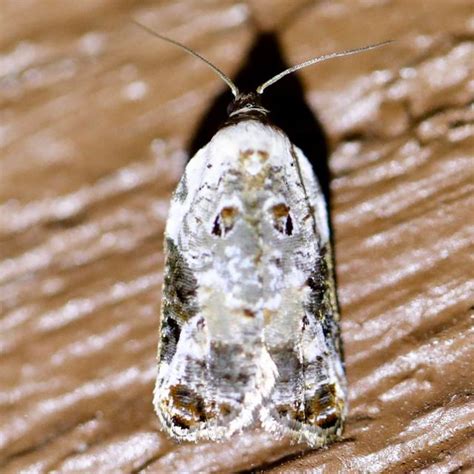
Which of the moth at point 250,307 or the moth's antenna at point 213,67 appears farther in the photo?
the moth's antenna at point 213,67

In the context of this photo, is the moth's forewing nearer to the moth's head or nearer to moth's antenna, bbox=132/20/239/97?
the moth's head

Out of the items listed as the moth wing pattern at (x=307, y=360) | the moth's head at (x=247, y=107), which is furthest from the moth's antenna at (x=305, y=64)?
the moth wing pattern at (x=307, y=360)

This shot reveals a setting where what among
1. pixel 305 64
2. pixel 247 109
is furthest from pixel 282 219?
pixel 305 64

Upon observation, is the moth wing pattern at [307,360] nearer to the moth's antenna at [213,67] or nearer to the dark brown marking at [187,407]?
the dark brown marking at [187,407]

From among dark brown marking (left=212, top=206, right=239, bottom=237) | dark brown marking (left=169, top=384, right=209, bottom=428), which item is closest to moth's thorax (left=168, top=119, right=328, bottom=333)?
dark brown marking (left=212, top=206, right=239, bottom=237)

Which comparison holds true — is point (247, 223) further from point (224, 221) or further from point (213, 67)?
point (213, 67)

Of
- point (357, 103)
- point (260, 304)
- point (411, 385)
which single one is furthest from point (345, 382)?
point (357, 103)
